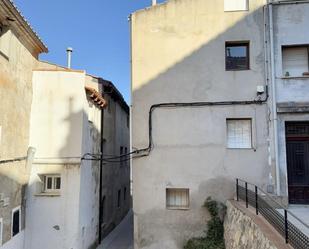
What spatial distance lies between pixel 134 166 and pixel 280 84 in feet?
19.8

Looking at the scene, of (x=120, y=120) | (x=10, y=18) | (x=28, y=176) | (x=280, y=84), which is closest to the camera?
(x=10, y=18)

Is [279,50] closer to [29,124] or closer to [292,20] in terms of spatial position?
[292,20]

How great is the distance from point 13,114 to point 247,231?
27.6ft

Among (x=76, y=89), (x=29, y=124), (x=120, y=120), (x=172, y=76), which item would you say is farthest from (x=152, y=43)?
(x=120, y=120)

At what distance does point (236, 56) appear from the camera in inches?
467

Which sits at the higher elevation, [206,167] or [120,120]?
[120,120]

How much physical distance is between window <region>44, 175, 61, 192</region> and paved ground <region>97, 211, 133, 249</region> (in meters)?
4.05

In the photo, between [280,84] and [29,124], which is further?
[29,124]

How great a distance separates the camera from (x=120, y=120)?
820 inches

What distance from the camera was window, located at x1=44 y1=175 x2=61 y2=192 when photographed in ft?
40.5

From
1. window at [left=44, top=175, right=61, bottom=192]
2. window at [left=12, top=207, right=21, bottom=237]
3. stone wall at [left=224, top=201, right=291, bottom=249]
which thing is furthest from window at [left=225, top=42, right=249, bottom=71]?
window at [left=12, top=207, right=21, bottom=237]

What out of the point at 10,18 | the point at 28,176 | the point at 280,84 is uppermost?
the point at 10,18

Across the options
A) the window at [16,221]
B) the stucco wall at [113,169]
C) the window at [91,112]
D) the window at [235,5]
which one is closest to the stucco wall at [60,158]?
the window at [16,221]

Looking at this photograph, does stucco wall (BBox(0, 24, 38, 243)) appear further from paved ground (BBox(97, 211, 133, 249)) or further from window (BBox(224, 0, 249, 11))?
window (BBox(224, 0, 249, 11))
